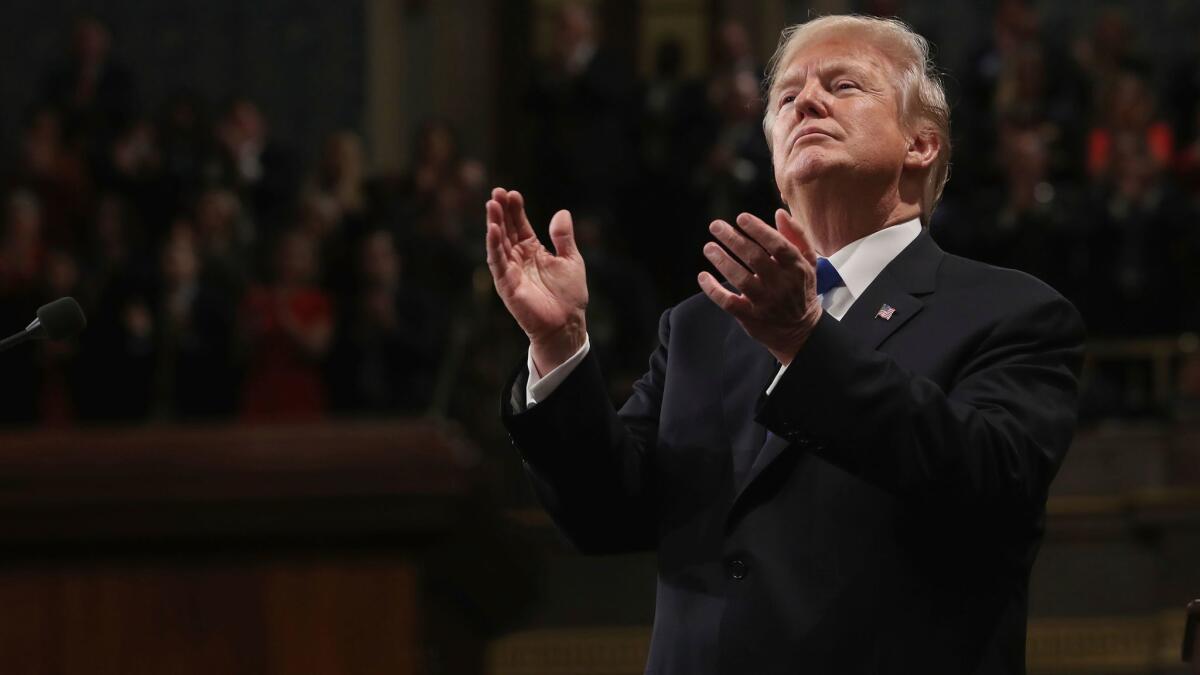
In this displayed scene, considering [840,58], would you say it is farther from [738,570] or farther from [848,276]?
[738,570]

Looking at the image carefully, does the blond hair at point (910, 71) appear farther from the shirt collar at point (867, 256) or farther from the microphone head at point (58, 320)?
the microphone head at point (58, 320)

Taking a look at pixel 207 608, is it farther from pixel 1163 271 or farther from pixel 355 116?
pixel 355 116

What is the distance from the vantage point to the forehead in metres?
1.90

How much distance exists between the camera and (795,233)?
5.42 feet

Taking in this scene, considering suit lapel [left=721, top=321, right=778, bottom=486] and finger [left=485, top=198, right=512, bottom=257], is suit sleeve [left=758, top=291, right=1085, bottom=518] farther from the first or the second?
finger [left=485, top=198, right=512, bottom=257]

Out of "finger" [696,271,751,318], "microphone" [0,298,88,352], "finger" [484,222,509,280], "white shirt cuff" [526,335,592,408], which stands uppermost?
"finger" [696,271,751,318]

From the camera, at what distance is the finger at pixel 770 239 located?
4.99 ft

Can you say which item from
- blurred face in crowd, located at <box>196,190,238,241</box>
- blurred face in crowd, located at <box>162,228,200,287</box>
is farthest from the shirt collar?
blurred face in crowd, located at <box>196,190,238,241</box>

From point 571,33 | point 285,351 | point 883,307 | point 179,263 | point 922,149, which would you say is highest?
point 922,149

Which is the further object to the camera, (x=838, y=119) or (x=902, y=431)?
(x=838, y=119)

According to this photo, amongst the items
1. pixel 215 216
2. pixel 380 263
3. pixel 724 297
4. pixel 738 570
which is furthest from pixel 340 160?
pixel 724 297

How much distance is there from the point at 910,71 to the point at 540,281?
0.48 metres

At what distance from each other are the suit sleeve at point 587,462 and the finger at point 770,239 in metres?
0.34

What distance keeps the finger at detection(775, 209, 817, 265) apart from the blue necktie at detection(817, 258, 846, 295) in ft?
0.37
